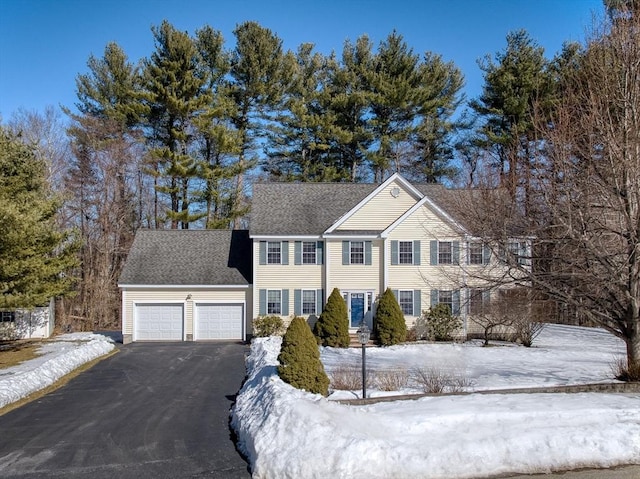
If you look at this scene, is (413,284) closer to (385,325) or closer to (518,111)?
(385,325)

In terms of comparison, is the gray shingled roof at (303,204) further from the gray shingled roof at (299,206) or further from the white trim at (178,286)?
the white trim at (178,286)

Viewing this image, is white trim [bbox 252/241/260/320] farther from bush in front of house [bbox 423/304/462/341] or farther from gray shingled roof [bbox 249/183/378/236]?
bush in front of house [bbox 423/304/462/341]

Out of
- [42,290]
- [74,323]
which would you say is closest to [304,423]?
[42,290]

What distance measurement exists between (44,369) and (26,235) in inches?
180

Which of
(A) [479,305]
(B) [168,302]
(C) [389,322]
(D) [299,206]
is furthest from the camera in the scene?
(D) [299,206]

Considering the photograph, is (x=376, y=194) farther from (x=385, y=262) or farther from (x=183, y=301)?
(x=183, y=301)

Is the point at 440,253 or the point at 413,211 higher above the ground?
the point at 413,211

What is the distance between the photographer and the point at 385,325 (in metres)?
21.8

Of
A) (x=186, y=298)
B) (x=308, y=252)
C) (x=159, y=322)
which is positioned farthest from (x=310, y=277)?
→ (x=159, y=322)

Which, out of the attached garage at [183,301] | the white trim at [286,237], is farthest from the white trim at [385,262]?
the attached garage at [183,301]

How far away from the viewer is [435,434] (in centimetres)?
786

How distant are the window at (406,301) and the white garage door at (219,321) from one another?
734cm

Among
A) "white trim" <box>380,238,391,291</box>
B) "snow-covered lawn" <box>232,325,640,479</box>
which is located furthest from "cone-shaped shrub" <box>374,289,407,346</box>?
"snow-covered lawn" <box>232,325,640,479</box>

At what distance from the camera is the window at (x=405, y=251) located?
23.7m
